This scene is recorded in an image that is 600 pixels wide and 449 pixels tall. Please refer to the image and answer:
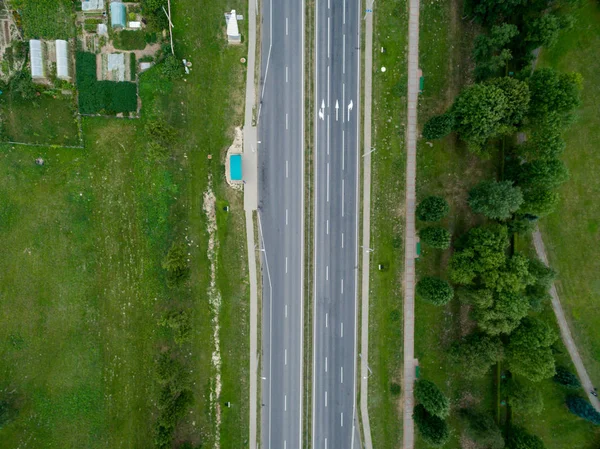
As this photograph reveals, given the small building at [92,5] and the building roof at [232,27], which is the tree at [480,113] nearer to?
the building roof at [232,27]

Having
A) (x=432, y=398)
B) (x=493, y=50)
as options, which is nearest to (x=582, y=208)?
(x=493, y=50)

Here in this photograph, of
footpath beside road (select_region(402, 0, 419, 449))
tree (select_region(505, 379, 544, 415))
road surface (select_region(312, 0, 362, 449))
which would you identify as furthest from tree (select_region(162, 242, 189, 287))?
tree (select_region(505, 379, 544, 415))

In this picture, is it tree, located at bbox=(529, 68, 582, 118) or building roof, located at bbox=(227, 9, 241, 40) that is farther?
building roof, located at bbox=(227, 9, 241, 40)

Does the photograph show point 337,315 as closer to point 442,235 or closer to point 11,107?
point 442,235

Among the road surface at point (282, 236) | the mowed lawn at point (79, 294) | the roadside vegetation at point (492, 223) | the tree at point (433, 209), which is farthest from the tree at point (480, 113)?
the mowed lawn at point (79, 294)

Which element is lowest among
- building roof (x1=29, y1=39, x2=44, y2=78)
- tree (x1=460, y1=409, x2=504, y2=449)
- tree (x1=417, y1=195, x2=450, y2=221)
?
tree (x1=460, y1=409, x2=504, y2=449)

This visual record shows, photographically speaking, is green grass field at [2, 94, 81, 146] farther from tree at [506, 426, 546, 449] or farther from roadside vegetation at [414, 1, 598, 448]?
tree at [506, 426, 546, 449]

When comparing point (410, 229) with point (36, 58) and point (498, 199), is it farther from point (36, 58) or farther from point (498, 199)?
point (36, 58)
